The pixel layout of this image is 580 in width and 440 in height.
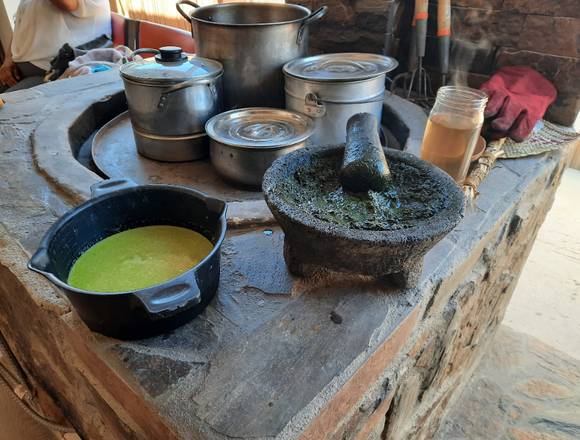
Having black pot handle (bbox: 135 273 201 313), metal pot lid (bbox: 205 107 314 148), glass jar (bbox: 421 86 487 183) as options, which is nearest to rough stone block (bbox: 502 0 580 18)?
glass jar (bbox: 421 86 487 183)

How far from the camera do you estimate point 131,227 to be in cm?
91

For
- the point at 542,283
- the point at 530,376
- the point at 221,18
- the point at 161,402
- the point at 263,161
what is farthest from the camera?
the point at 542,283

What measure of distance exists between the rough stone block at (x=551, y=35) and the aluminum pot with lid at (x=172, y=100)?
115 cm

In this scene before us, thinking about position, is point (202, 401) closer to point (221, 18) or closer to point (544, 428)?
point (221, 18)

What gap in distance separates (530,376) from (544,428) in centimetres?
28

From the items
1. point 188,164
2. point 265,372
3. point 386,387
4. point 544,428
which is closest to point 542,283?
point 544,428

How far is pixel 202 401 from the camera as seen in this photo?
665mm

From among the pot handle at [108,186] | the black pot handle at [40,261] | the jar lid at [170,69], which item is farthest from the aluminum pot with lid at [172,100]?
the black pot handle at [40,261]

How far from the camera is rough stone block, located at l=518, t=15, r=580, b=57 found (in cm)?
150

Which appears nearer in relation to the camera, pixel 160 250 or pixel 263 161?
pixel 160 250

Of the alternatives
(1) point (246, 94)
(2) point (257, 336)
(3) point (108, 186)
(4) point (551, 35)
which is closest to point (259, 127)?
(1) point (246, 94)

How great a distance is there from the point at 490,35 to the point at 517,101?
15.1 inches

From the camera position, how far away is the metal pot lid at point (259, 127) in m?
1.30

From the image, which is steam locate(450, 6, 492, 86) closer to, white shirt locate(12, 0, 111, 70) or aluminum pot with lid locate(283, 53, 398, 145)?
aluminum pot with lid locate(283, 53, 398, 145)
